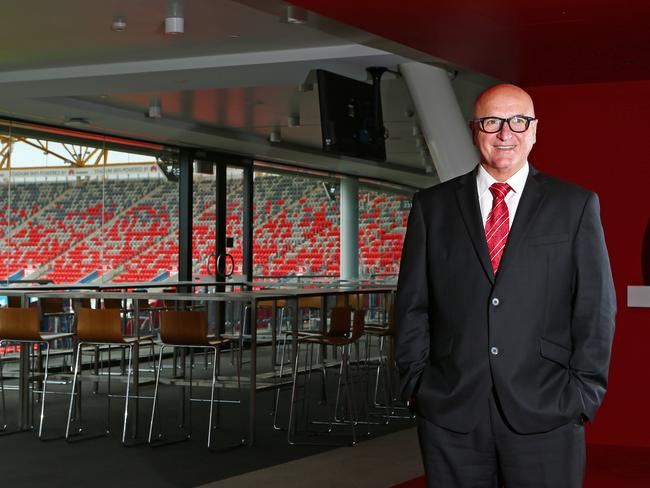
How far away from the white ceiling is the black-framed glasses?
169cm

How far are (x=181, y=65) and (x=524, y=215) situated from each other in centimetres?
592

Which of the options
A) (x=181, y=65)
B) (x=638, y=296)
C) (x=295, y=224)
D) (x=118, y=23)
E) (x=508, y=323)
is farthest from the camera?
(x=295, y=224)

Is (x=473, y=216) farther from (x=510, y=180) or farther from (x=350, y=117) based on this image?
(x=350, y=117)

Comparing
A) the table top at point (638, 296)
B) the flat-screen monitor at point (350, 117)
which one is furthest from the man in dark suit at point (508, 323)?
the flat-screen monitor at point (350, 117)

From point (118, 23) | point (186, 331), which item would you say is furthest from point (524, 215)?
point (118, 23)

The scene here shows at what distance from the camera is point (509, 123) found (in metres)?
2.07

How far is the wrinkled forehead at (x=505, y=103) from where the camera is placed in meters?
2.09

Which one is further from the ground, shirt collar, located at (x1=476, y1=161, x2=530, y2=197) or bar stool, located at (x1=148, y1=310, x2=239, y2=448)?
shirt collar, located at (x1=476, y1=161, x2=530, y2=197)

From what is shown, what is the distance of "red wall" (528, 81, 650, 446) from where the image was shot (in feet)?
13.5

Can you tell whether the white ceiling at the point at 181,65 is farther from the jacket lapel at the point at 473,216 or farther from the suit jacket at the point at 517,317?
the suit jacket at the point at 517,317

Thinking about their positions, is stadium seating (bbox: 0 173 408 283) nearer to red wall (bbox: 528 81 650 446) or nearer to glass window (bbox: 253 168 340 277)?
glass window (bbox: 253 168 340 277)

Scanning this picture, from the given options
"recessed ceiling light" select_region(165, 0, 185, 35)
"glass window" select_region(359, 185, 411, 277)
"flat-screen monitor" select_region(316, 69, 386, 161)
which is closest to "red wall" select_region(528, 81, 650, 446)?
"flat-screen monitor" select_region(316, 69, 386, 161)

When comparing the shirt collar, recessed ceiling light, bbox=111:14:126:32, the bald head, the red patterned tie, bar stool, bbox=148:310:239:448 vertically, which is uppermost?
recessed ceiling light, bbox=111:14:126:32

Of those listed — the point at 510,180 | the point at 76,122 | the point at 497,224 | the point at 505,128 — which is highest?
the point at 76,122
